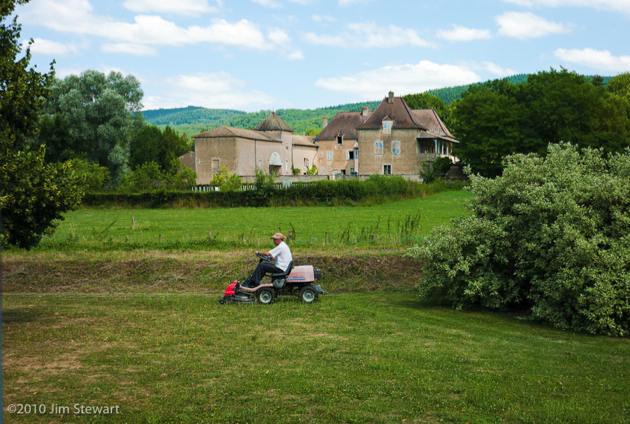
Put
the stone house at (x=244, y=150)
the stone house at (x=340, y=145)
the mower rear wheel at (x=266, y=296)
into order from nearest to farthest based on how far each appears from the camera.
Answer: the mower rear wheel at (x=266, y=296) → the stone house at (x=244, y=150) → the stone house at (x=340, y=145)

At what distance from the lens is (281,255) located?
14164 mm

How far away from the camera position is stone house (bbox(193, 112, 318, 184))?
73688mm

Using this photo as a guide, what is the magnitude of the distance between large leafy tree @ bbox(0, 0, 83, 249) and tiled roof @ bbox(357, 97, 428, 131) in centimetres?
6387

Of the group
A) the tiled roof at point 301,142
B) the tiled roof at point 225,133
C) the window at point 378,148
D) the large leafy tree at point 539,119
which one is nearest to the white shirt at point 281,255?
the large leafy tree at point 539,119

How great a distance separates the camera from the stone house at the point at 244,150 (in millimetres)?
73688

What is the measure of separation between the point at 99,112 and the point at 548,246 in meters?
59.1

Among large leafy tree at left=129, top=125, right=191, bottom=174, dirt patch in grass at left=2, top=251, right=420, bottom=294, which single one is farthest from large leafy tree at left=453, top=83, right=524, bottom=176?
dirt patch in grass at left=2, top=251, right=420, bottom=294

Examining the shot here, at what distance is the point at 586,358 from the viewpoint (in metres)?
9.43

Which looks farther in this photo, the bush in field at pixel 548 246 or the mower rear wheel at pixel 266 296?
the mower rear wheel at pixel 266 296

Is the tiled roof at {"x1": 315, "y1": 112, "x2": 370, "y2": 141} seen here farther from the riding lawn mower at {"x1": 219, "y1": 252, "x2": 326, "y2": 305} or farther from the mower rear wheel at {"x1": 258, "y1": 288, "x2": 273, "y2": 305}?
the mower rear wheel at {"x1": 258, "y1": 288, "x2": 273, "y2": 305}

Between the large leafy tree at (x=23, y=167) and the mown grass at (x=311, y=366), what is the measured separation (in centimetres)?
220

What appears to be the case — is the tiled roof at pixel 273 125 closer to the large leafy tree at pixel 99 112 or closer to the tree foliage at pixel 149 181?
the large leafy tree at pixel 99 112

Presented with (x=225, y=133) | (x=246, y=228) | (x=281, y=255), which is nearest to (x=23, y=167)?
(x=281, y=255)

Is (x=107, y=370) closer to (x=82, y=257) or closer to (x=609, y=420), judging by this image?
(x=609, y=420)
